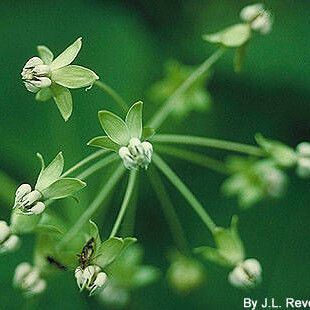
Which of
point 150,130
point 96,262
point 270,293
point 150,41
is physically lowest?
point 96,262

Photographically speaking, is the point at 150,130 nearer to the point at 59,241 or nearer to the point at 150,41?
the point at 59,241

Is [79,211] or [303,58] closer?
[79,211]

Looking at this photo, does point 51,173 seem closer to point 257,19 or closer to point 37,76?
point 37,76

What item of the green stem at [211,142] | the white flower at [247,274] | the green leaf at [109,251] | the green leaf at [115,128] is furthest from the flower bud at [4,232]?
the white flower at [247,274]

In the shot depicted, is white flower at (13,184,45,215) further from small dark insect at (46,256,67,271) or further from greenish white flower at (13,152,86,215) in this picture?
small dark insect at (46,256,67,271)

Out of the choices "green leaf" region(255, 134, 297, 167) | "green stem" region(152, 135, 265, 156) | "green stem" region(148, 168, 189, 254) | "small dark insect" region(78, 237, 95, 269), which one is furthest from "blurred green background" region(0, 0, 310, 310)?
"small dark insect" region(78, 237, 95, 269)

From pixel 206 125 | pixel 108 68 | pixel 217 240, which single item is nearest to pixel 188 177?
pixel 206 125
